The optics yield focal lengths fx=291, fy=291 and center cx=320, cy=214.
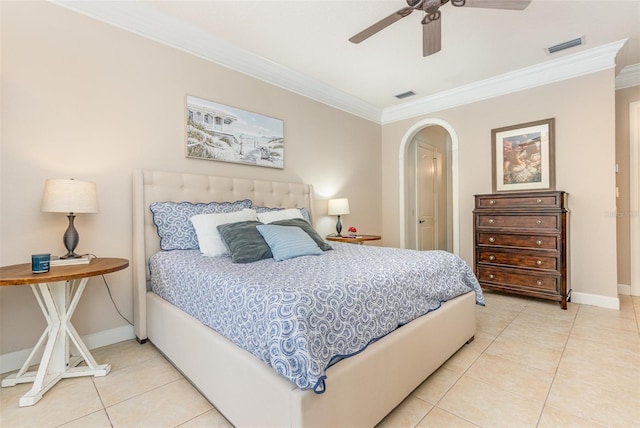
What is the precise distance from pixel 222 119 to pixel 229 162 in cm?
43

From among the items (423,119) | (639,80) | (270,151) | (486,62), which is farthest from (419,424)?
(639,80)

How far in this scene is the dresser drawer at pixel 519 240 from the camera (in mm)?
3021

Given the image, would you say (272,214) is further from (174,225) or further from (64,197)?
(64,197)

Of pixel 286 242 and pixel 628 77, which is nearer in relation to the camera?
pixel 286 242

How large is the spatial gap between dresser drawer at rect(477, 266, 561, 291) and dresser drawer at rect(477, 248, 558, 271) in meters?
0.08

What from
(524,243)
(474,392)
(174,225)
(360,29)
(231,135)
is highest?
(360,29)

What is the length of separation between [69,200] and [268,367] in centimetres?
167

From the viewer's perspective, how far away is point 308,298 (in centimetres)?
115

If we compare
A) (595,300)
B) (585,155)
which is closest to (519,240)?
(595,300)

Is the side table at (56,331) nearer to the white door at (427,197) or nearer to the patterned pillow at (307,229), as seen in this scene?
the patterned pillow at (307,229)

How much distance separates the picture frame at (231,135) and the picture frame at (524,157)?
2.78m

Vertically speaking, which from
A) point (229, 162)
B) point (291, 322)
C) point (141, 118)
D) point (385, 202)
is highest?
point (141, 118)

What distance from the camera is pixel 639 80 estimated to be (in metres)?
3.37

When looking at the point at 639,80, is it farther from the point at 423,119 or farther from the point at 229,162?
the point at 229,162
